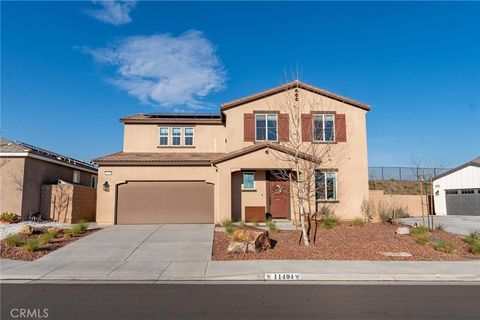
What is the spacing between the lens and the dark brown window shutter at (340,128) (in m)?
20.9

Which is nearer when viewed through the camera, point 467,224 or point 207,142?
point 467,224

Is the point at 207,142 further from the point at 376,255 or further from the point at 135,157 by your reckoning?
the point at 376,255

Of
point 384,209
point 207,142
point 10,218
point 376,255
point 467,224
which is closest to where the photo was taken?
point 376,255

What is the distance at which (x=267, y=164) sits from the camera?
18938 mm

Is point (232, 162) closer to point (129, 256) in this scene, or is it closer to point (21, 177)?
point (129, 256)

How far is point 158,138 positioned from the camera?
73.6 ft

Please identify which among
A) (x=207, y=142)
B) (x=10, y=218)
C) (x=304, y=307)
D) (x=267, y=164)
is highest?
(x=207, y=142)

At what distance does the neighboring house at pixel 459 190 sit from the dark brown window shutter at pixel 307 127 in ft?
46.2

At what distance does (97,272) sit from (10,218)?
1097 cm

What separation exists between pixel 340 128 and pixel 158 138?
10.8 metres

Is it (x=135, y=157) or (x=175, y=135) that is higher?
(x=175, y=135)

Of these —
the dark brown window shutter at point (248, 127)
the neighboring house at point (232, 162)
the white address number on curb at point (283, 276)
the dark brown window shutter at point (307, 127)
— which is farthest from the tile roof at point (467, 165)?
the white address number on curb at point (283, 276)

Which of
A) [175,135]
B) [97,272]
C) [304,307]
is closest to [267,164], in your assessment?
[175,135]

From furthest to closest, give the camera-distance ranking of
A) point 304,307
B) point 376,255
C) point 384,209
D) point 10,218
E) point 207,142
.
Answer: point 207,142 < point 384,209 < point 10,218 < point 376,255 < point 304,307
